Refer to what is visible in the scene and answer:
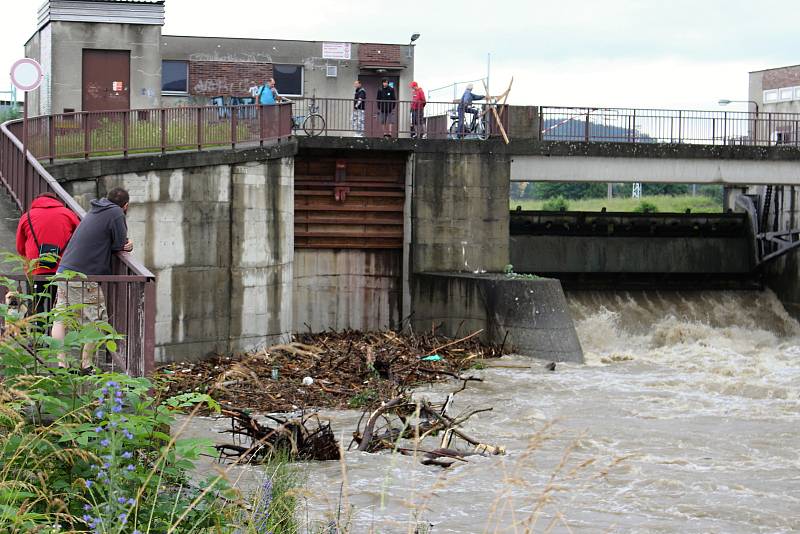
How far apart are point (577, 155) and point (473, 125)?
2.44 metres

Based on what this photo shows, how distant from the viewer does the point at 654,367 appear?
23500mm

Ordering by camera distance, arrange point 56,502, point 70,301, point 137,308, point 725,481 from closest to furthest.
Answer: point 56,502, point 137,308, point 70,301, point 725,481

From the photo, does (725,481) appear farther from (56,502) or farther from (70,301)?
(56,502)

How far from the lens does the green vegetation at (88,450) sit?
6.10 metres

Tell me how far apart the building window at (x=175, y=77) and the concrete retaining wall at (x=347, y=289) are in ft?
23.9

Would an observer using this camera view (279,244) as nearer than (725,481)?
No

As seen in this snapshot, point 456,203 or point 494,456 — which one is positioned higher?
point 456,203

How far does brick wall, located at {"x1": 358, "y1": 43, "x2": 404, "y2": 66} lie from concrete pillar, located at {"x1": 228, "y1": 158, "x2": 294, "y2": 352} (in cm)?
945

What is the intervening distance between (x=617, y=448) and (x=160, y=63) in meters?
16.3

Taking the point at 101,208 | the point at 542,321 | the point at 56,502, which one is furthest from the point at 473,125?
the point at 56,502

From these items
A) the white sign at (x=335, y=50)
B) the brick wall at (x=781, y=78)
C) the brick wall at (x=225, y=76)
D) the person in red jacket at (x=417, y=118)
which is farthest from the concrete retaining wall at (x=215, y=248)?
the brick wall at (x=781, y=78)

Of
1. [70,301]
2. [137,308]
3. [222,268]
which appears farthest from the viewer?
[222,268]

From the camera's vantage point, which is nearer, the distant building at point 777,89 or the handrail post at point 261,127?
the handrail post at point 261,127

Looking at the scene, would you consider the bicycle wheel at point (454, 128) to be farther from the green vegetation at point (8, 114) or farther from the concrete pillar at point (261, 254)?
the green vegetation at point (8, 114)
